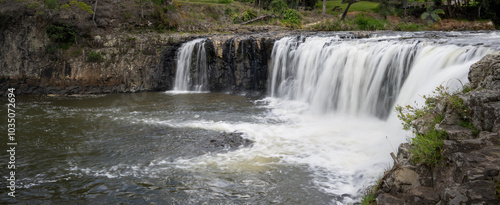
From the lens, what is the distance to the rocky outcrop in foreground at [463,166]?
4684 mm

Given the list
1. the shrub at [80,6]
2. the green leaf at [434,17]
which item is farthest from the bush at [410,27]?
the shrub at [80,6]

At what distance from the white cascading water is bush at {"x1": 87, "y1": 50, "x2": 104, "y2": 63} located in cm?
1166

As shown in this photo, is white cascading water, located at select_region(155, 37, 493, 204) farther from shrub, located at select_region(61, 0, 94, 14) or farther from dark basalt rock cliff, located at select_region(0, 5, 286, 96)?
shrub, located at select_region(61, 0, 94, 14)

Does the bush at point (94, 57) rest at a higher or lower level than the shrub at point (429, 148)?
higher

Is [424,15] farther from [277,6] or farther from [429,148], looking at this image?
[429,148]

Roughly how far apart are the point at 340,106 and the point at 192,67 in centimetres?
1174

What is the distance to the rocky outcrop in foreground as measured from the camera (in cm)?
468

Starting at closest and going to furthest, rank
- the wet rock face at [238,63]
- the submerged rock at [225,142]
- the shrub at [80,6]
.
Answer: the submerged rock at [225,142], the wet rock face at [238,63], the shrub at [80,6]

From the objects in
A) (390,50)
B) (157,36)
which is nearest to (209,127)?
(390,50)

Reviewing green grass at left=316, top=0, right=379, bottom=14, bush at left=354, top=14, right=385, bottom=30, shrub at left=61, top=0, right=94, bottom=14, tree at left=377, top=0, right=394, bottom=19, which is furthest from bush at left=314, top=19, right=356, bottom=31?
shrub at left=61, top=0, right=94, bottom=14

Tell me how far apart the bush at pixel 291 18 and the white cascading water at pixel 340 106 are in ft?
41.3

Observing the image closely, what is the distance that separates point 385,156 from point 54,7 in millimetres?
23551

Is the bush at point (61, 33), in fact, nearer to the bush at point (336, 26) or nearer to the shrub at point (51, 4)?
the shrub at point (51, 4)

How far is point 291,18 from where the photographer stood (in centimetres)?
3412
